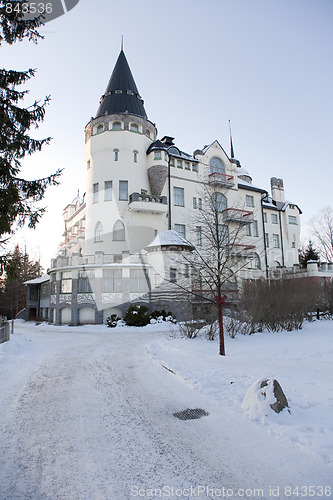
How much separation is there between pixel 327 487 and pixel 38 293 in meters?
39.2

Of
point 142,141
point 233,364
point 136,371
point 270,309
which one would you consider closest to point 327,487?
point 233,364

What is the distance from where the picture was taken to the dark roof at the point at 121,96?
3450 centimetres

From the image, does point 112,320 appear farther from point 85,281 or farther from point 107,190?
point 107,190

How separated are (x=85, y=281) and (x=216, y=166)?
21.2m

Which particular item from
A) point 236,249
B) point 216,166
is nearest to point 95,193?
point 216,166

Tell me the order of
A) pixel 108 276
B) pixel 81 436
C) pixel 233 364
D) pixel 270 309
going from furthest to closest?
pixel 108 276
pixel 270 309
pixel 233 364
pixel 81 436

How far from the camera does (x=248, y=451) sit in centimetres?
431

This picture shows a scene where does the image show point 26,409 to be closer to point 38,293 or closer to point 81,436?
point 81,436

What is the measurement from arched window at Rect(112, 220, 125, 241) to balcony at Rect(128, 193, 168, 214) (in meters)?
1.94

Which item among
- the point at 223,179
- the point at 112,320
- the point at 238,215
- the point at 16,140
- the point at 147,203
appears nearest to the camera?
the point at 16,140

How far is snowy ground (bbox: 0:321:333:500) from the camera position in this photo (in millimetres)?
3570

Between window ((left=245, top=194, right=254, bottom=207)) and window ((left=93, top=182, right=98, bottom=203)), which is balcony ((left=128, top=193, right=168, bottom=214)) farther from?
window ((left=245, top=194, right=254, bottom=207))

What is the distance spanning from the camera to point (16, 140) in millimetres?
9492

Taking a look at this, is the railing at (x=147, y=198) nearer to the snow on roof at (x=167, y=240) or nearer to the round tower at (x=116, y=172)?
the round tower at (x=116, y=172)
